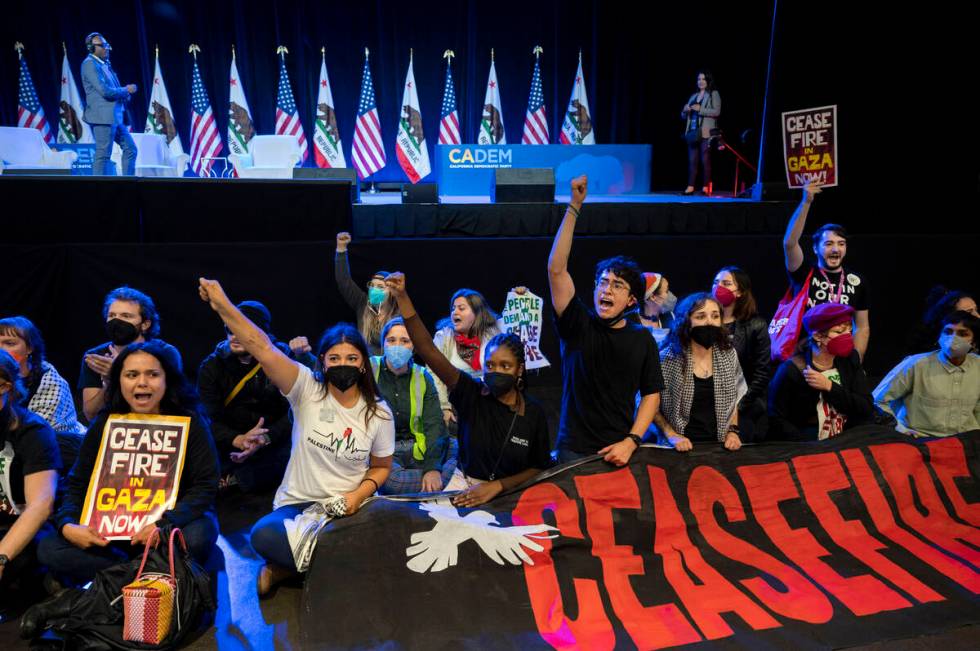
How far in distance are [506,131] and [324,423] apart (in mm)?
11063

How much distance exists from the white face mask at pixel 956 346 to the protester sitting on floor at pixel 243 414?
3913 millimetres

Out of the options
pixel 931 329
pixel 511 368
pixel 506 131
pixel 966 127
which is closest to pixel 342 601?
pixel 511 368

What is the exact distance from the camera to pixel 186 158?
418 inches

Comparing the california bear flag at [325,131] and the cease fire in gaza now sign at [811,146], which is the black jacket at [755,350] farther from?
the california bear flag at [325,131]

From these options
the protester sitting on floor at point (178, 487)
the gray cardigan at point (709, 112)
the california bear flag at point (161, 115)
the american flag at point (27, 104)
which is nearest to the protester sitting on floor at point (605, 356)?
the protester sitting on floor at point (178, 487)

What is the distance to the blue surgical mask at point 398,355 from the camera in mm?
4094

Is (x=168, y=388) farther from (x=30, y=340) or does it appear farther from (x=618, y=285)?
(x=618, y=285)

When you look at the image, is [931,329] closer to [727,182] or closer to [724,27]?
[727,182]

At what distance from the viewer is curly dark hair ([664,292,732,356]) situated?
3.89 m

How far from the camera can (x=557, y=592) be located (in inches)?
120

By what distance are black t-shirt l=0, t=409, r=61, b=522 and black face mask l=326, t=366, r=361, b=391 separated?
4.09 feet

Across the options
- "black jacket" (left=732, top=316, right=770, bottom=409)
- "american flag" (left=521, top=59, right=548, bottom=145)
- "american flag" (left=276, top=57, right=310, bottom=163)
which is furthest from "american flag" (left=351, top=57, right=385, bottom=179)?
"black jacket" (left=732, top=316, right=770, bottom=409)

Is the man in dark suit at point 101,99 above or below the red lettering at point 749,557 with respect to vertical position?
above

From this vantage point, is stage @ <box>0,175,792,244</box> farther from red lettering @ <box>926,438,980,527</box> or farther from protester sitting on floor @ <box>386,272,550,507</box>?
red lettering @ <box>926,438,980,527</box>
